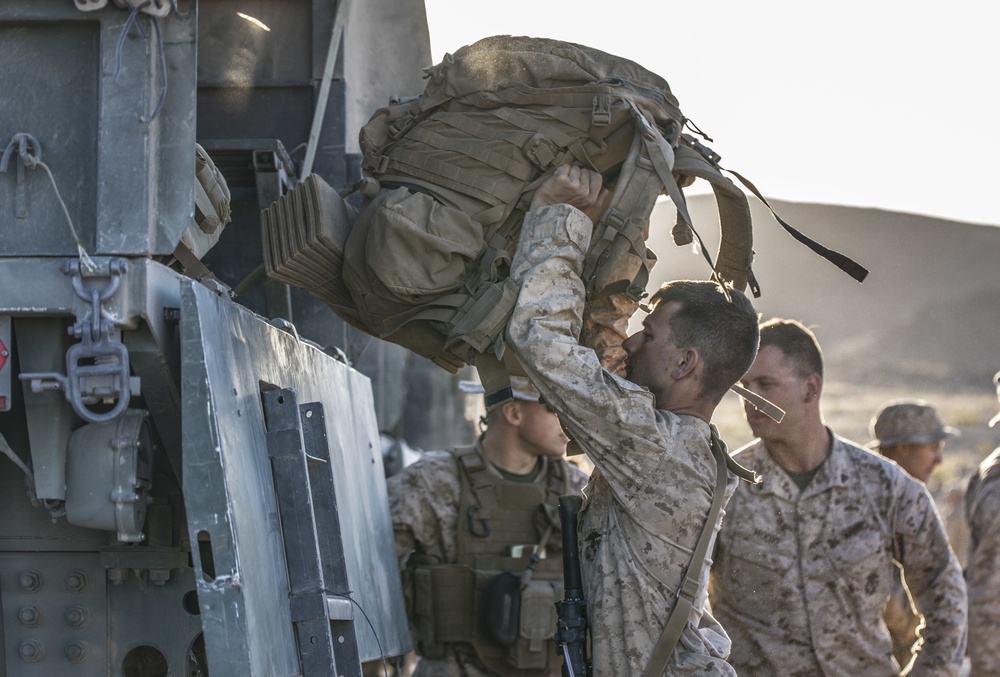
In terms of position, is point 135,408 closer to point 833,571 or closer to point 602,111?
point 602,111

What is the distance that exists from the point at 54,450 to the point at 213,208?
93cm

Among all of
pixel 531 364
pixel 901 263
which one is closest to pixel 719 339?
pixel 531 364

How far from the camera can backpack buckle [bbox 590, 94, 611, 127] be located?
336 centimetres

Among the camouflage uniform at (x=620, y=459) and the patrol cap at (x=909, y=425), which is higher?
the patrol cap at (x=909, y=425)

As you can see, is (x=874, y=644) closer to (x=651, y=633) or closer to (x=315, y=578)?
(x=651, y=633)

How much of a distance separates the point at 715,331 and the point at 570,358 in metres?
0.53

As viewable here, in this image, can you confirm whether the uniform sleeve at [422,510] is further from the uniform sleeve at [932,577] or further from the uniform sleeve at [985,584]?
the uniform sleeve at [985,584]

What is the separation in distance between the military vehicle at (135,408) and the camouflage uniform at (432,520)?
2090mm

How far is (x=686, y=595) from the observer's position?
3402 mm

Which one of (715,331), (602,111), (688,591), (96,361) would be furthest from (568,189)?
(96,361)

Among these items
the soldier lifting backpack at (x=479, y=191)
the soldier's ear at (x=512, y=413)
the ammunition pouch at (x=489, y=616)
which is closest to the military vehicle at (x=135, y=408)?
the soldier lifting backpack at (x=479, y=191)

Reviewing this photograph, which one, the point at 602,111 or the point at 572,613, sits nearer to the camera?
the point at 602,111

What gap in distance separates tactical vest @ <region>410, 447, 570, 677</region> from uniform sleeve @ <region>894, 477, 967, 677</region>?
1.39 m

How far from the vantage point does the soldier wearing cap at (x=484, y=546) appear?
5.39m
